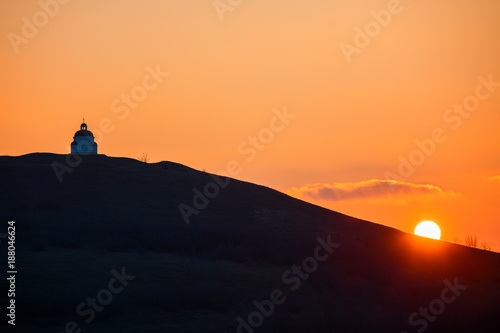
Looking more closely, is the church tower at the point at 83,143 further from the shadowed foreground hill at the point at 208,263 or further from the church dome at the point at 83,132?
the shadowed foreground hill at the point at 208,263

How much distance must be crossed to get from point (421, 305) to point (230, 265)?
13.0 m

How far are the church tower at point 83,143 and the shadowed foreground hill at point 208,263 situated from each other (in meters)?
24.3

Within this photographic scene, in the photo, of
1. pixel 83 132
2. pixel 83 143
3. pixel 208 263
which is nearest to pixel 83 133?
pixel 83 132

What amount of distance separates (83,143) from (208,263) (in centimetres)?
5631

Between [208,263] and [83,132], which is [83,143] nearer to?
[83,132]

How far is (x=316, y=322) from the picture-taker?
113 feet

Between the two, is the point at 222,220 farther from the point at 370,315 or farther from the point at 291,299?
the point at 370,315

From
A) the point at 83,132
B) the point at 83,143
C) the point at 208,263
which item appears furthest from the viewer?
the point at 83,132

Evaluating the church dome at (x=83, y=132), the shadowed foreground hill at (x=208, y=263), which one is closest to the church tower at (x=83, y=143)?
the church dome at (x=83, y=132)

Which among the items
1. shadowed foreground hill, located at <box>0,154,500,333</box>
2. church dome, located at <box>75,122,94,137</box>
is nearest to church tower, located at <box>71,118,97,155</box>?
church dome, located at <box>75,122,94,137</box>

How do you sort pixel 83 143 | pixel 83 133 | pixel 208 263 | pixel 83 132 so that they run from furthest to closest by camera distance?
pixel 83 132, pixel 83 133, pixel 83 143, pixel 208 263

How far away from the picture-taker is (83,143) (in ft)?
325

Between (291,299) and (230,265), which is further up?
(230,265)

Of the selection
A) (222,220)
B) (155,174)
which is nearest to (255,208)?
(222,220)
